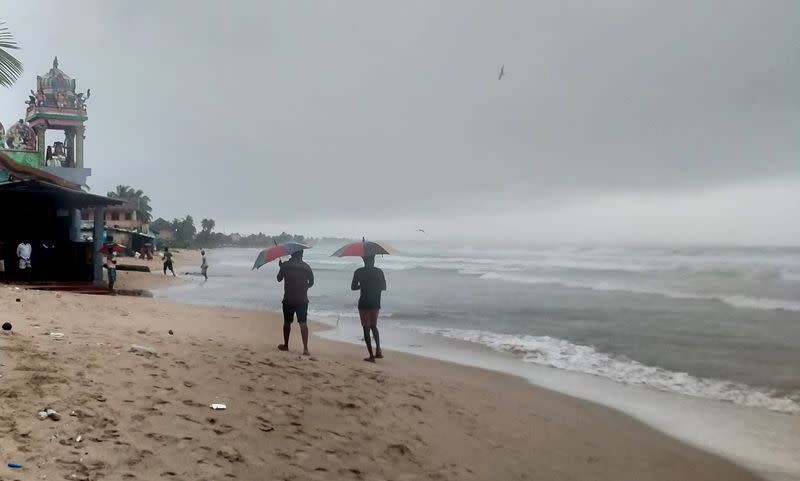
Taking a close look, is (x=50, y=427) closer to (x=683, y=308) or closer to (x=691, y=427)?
(x=691, y=427)

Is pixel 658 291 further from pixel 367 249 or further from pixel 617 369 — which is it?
pixel 367 249

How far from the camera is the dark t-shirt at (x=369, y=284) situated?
29.6 feet

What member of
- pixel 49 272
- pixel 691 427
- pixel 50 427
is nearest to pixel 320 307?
pixel 49 272

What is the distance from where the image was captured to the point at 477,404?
6.96m

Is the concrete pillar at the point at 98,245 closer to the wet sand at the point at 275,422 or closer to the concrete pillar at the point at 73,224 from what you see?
the concrete pillar at the point at 73,224

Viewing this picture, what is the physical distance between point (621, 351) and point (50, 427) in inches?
429

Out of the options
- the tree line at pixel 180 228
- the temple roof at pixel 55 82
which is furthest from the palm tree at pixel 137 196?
the temple roof at pixel 55 82

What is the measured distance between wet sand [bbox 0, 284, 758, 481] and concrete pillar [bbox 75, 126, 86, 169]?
2576 centimetres

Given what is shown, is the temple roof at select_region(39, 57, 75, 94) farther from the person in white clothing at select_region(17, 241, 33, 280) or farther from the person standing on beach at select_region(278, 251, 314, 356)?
the person standing on beach at select_region(278, 251, 314, 356)

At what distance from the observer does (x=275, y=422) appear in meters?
4.91

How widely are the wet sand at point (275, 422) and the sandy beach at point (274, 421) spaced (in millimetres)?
17

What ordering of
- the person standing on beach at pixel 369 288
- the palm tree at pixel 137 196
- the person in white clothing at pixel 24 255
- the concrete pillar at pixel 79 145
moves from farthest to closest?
the palm tree at pixel 137 196
the concrete pillar at pixel 79 145
the person in white clothing at pixel 24 255
the person standing on beach at pixel 369 288

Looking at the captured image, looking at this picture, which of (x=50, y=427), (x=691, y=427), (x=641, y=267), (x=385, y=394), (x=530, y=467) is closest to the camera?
(x=50, y=427)

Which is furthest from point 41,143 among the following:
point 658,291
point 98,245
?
point 658,291
